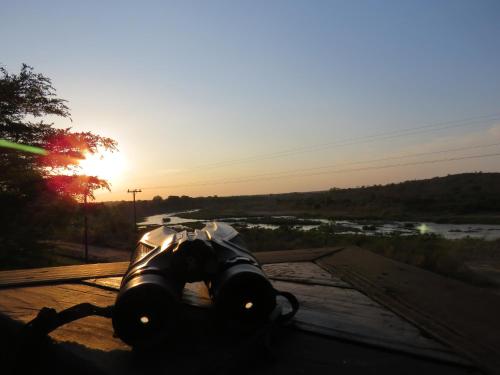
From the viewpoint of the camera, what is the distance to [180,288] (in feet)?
7.01

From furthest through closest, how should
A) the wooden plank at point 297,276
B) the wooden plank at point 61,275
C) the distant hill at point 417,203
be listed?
the distant hill at point 417,203
the wooden plank at point 61,275
the wooden plank at point 297,276

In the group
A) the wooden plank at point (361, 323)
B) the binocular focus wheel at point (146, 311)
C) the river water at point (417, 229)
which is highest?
the binocular focus wheel at point (146, 311)

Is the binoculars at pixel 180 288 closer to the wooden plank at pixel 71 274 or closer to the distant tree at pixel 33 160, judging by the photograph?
the wooden plank at pixel 71 274

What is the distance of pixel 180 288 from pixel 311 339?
747 mm

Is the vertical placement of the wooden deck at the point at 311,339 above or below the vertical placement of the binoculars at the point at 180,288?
below

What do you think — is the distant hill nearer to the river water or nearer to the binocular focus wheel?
the river water

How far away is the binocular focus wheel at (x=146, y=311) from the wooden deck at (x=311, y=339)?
12 cm

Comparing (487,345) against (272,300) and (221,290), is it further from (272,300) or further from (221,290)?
(221,290)

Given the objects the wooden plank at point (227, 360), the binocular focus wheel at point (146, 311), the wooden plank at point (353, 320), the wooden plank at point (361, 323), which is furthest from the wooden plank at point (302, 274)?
the binocular focus wheel at point (146, 311)

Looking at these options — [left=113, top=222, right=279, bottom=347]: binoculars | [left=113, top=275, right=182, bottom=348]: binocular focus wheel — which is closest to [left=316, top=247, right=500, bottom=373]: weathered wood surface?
[left=113, top=222, right=279, bottom=347]: binoculars

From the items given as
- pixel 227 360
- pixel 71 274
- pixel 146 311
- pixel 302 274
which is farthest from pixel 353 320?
pixel 71 274

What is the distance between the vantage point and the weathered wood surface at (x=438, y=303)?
88.3 inches

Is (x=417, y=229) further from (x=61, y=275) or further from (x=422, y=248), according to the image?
(x=61, y=275)

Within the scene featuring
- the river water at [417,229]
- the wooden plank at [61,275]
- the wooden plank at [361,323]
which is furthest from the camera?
the river water at [417,229]
